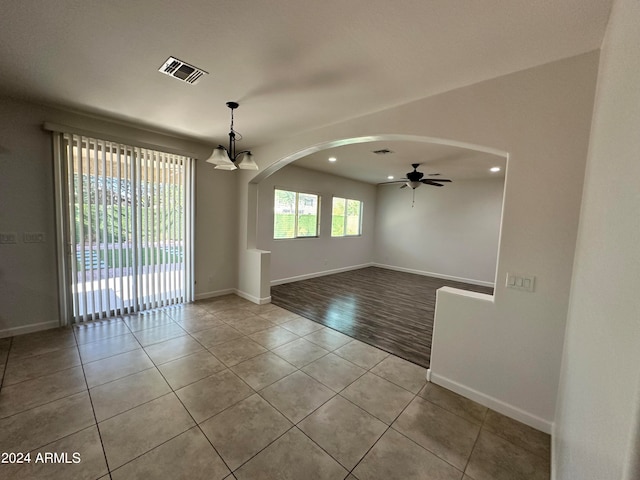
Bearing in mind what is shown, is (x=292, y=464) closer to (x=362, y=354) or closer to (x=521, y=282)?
(x=362, y=354)

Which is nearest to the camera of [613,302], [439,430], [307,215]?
[613,302]

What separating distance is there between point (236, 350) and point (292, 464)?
152cm

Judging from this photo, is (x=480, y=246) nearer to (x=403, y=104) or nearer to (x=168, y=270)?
(x=403, y=104)

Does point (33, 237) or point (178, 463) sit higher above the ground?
point (33, 237)

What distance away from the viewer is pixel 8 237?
2918 mm

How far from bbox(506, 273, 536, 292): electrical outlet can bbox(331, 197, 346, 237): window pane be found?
5.27m

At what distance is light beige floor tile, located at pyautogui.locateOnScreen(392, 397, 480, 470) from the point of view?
1.74 meters

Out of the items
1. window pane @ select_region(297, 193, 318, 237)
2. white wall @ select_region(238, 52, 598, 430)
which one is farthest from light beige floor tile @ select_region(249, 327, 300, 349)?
window pane @ select_region(297, 193, 318, 237)

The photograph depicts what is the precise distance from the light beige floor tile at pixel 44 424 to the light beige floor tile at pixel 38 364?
0.58 m

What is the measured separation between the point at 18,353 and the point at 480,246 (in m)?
8.11

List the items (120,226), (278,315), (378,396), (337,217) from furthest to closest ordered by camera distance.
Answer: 1. (337,217)
2. (278,315)
3. (120,226)
4. (378,396)

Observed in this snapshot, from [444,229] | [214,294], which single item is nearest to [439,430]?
[214,294]

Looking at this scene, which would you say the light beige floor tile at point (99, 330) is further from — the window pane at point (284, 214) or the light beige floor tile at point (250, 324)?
the window pane at point (284, 214)

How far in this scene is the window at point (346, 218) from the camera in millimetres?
7234
